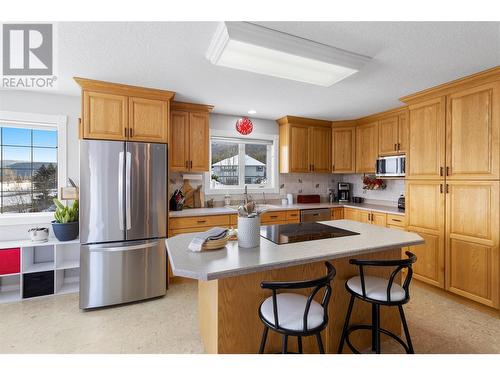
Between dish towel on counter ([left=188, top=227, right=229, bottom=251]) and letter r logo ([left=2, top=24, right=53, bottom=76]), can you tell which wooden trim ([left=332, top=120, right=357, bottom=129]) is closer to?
dish towel on counter ([left=188, top=227, right=229, bottom=251])

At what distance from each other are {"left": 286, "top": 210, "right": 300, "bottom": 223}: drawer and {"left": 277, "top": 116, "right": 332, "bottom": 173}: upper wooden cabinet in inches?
30.6

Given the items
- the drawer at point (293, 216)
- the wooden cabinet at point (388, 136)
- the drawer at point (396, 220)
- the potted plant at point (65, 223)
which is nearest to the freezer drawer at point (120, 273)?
the potted plant at point (65, 223)

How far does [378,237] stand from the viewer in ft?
6.38

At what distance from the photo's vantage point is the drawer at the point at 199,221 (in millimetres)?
3117

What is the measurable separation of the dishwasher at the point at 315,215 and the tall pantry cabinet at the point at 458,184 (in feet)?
3.97

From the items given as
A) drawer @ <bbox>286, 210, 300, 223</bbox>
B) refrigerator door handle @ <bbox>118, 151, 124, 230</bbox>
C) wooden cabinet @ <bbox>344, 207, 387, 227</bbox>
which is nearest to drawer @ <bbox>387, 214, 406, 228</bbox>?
wooden cabinet @ <bbox>344, 207, 387, 227</bbox>

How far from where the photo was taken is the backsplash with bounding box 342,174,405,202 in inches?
160

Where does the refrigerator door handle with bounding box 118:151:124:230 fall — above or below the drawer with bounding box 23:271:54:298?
above

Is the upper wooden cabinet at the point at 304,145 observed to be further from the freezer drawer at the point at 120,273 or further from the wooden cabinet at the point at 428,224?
the freezer drawer at the point at 120,273

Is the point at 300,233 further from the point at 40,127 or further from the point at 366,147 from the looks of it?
the point at 40,127

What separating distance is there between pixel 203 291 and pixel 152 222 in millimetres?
1250

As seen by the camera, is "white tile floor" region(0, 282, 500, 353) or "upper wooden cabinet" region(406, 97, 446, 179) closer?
"white tile floor" region(0, 282, 500, 353)

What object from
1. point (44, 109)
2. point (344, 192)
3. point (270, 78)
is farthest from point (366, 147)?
point (44, 109)

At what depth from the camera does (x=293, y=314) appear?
A: 1.36 m
